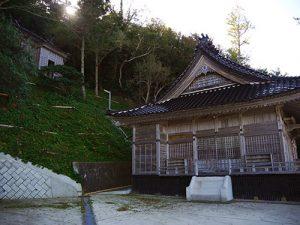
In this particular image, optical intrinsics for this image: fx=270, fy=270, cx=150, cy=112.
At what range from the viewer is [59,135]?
1656 centimetres

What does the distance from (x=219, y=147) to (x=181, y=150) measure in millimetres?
2093

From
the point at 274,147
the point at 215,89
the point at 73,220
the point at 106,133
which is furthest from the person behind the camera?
the point at 106,133

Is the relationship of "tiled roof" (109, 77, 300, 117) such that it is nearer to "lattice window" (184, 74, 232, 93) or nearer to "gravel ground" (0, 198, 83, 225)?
"lattice window" (184, 74, 232, 93)

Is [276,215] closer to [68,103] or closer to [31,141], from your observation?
[31,141]

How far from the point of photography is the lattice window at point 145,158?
14727 mm

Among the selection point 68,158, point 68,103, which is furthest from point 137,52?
point 68,158

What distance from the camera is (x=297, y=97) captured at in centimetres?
1091

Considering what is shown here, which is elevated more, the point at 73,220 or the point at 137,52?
the point at 137,52

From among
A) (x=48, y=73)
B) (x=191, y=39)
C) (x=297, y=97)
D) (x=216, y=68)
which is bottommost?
(x=297, y=97)

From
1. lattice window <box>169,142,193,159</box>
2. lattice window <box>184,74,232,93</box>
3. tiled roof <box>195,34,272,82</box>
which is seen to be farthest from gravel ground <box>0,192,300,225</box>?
lattice window <box>184,74,232,93</box>

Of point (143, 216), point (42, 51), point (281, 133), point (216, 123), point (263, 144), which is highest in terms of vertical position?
point (42, 51)

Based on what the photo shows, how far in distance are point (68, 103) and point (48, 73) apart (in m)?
4.88

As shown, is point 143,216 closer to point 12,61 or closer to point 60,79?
point 12,61

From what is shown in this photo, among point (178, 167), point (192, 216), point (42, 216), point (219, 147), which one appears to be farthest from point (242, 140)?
point (42, 216)
